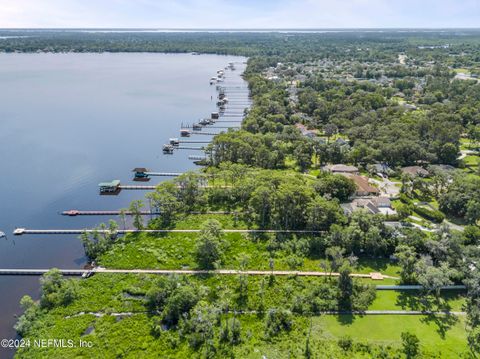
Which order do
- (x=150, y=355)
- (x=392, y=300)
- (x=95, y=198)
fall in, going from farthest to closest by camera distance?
(x=95, y=198)
(x=392, y=300)
(x=150, y=355)

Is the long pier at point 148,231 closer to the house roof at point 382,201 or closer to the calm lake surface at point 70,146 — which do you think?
the calm lake surface at point 70,146

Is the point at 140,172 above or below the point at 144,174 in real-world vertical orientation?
above

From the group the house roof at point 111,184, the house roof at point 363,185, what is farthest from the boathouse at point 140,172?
the house roof at point 363,185

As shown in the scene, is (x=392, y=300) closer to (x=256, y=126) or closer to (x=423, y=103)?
(x=256, y=126)

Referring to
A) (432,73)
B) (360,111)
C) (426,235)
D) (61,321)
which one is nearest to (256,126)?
(360,111)

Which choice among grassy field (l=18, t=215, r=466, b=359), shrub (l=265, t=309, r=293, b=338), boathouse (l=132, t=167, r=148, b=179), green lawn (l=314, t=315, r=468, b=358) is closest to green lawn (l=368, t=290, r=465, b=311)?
grassy field (l=18, t=215, r=466, b=359)

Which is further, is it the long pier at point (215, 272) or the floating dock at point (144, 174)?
the floating dock at point (144, 174)

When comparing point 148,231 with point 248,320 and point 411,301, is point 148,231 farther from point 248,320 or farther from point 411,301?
point 411,301

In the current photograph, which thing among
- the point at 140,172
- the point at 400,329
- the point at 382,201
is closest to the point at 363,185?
the point at 382,201
